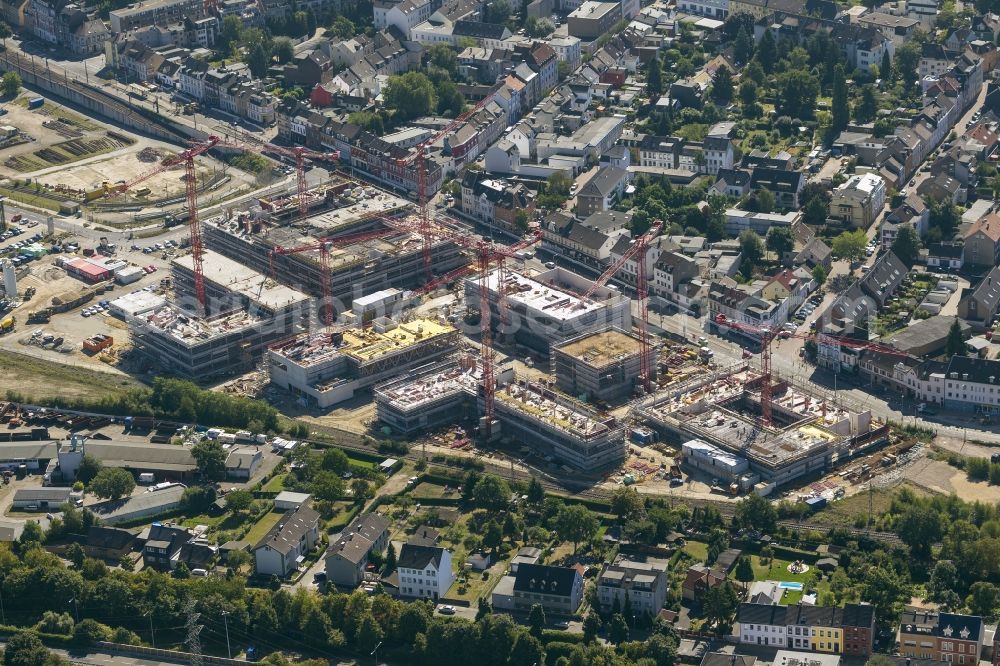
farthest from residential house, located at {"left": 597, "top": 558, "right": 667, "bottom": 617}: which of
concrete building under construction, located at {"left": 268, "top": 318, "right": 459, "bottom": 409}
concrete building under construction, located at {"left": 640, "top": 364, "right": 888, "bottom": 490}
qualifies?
concrete building under construction, located at {"left": 268, "top": 318, "right": 459, "bottom": 409}

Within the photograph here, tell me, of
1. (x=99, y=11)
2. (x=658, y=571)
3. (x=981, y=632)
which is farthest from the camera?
(x=99, y=11)

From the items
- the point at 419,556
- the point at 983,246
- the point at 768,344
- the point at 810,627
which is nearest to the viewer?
the point at 810,627

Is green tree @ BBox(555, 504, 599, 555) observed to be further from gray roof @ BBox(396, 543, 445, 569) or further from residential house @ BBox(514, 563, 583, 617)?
gray roof @ BBox(396, 543, 445, 569)

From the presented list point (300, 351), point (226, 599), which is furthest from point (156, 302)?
point (226, 599)

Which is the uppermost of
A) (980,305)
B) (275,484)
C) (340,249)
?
(980,305)

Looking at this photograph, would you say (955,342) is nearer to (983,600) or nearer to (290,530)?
(983,600)

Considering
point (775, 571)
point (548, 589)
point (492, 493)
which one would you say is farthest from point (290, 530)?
point (775, 571)

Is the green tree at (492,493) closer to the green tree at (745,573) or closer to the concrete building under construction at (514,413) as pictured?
the concrete building under construction at (514,413)

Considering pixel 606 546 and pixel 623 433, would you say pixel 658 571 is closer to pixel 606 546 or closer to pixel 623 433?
pixel 606 546
